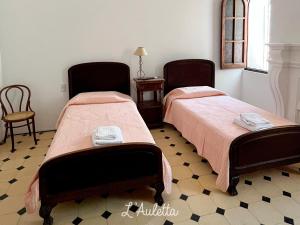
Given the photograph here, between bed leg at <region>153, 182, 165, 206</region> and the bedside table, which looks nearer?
bed leg at <region>153, 182, 165, 206</region>

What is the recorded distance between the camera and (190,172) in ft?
9.92

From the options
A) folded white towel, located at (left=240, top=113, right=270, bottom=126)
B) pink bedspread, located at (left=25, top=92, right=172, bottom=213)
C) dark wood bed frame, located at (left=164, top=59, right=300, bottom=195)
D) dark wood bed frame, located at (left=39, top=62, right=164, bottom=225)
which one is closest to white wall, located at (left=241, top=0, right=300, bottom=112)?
folded white towel, located at (left=240, top=113, right=270, bottom=126)

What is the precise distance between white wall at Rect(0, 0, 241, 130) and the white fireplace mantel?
138 cm

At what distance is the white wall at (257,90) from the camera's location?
180 inches

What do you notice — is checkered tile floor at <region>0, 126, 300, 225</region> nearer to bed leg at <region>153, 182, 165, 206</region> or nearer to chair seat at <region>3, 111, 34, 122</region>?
bed leg at <region>153, 182, 165, 206</region>

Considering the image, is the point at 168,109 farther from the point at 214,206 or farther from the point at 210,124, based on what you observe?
the point at 214,206

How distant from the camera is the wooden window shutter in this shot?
4672mm

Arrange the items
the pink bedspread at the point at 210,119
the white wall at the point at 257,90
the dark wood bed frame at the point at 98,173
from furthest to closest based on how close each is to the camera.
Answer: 1. the white wall at the point at 257,90
2. the pink bedspread at the point at 210,119
3. the dark wood bed frame at the point at 98,173

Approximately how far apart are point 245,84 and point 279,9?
176 centimetres

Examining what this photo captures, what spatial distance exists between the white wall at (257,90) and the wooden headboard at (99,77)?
2379 mm

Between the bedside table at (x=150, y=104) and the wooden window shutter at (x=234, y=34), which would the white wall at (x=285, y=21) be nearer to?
the wooden window shutter at (x=234, y=34)

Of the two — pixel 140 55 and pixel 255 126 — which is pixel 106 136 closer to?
A: pixel 255 126

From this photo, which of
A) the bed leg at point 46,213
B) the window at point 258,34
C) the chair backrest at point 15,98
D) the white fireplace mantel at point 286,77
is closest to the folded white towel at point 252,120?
the white fireplace mantel at point 286,77

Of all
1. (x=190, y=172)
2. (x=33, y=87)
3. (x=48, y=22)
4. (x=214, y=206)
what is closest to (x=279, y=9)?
(x=190, y=172)
